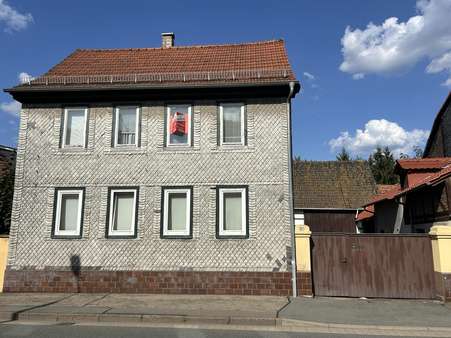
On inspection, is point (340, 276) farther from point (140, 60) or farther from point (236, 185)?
point (140, 60)

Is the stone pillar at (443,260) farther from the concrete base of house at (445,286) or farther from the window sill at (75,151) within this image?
the window sill at (75,151)

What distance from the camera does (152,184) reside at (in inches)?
503

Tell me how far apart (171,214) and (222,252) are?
6.59 ft

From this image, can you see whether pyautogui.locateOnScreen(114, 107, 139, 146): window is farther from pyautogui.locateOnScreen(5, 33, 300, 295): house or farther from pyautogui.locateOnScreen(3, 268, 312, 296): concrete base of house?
pyautogui.locateOnScreen(3, 268, 312, 296): concrete base of house

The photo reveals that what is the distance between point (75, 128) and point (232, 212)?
5.92m

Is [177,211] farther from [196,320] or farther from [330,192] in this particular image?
[330,192]

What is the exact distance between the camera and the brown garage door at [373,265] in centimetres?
1155

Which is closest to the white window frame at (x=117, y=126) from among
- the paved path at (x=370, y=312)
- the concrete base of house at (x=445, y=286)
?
the paved path at (x=370, y=312)

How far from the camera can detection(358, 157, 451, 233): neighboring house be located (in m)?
12.7

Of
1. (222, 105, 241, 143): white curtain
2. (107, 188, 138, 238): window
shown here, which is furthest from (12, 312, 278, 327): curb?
(222, 105, 241, 143): white curtain

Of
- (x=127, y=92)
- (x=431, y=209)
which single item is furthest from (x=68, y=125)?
(x=431, y=209)

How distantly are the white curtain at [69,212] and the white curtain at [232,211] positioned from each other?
15.8ft

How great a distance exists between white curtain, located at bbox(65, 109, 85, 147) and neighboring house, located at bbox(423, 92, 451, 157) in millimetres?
17258

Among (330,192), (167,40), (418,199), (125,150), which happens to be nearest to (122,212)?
(125,150)
